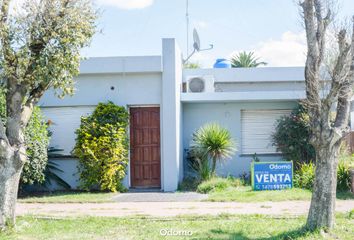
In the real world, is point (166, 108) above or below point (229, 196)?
above

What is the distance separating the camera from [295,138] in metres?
14.6

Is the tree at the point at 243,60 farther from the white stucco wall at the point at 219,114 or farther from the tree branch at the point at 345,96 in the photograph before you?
the tree branch at the point at 345,96

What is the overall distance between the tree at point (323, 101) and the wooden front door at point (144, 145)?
23.8 ft

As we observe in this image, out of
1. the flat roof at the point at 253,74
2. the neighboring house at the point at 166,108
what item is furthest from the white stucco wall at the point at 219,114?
the flat roof at the point at 253,74

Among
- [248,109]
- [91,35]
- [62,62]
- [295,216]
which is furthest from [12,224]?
[248,109]

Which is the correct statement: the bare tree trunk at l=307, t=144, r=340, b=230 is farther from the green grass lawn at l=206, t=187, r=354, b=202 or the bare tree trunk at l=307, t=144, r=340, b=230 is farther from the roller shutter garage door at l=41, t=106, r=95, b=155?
the roller shutter garage door at l=41, t=106, r=95, b=155

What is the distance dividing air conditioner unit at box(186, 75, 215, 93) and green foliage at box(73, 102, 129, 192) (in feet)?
9.09

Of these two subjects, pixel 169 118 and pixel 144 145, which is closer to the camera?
pixel 169 118

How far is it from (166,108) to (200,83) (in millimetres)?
2205

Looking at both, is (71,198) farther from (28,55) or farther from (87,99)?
(28,55)

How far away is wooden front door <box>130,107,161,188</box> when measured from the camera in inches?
559

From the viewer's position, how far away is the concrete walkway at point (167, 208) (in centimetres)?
995

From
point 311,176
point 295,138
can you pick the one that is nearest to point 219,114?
point 295,138

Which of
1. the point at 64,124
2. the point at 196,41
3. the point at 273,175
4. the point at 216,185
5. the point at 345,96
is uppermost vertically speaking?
Result: the point at 196,41
